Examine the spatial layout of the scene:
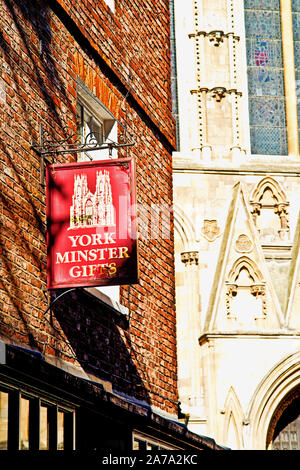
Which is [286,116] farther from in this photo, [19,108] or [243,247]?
[19,108]

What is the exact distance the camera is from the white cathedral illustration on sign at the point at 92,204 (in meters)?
8.62

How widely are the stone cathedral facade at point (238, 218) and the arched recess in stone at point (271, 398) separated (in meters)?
0.03

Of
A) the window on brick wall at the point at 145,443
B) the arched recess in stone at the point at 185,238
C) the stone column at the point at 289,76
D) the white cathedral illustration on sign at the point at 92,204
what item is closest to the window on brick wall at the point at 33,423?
the white cathedral illustration on sign at the point at 92,204

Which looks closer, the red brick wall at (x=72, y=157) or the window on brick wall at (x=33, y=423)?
the window on brick wall at (x=33, y=423)

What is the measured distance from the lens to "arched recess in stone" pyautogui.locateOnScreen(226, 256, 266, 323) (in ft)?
71.4

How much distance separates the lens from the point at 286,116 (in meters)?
27.1

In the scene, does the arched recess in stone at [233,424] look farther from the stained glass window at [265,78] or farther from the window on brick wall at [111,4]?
the window on brick wall at [111,4]

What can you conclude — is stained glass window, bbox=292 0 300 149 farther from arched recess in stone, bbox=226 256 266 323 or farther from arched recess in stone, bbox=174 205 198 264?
arched recess in stone, bbox=226 256 266 323

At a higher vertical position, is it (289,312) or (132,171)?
(289,312)

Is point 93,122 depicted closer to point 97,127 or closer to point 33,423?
point 97,127

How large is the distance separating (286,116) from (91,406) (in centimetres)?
1929

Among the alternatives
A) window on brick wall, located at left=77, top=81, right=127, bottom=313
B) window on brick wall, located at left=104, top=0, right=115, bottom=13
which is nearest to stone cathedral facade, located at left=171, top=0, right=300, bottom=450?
window on brick wall, located at left=77, top=81, right=127, bottom=313
